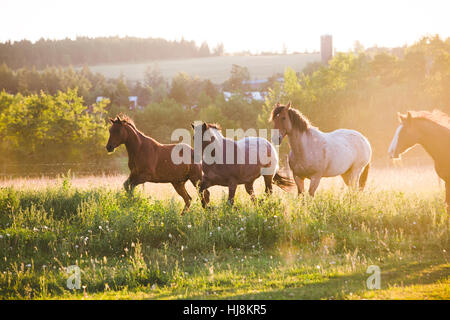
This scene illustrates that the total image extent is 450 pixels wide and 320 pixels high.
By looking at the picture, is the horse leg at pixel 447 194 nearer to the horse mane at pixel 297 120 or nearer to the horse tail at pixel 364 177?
the horse mane at pixel 297 120

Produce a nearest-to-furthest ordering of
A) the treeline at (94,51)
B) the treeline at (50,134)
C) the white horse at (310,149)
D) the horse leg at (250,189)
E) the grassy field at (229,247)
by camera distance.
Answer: the grassy field at (229,247), the white horse at (310,149), the horse leg at (250,189), the treeline at (50,134), the treeline at (94,51)

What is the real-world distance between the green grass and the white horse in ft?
2.07

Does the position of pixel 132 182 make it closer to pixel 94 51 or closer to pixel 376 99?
pixel 376 99

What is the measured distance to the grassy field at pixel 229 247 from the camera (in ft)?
18.5

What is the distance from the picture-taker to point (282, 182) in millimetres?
10383

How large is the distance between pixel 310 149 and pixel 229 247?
323 centimetres

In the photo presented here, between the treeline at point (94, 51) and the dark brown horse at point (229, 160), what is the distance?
339 feet

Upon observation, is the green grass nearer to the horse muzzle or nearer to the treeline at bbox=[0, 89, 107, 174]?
the horse muzzle

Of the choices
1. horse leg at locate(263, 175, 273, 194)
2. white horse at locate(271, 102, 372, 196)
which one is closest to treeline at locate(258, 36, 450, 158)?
white horse at locate(271, 102, 372, 196)

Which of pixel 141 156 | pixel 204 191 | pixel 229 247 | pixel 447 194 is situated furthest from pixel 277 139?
pixel 447 194

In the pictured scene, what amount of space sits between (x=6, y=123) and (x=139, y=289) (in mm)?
40748

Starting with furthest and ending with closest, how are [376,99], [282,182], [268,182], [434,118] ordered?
[376,99] < [282,182] < [268,182] < [434,118]

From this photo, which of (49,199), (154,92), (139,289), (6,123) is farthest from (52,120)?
(154,92)

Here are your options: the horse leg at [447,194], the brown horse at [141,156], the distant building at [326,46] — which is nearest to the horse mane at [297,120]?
the brown horse at [141,156]
